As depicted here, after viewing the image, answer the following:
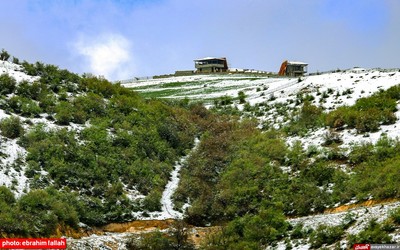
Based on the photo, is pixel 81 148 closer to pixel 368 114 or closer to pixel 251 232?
pixel 251 232

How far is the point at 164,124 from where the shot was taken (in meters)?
44.1

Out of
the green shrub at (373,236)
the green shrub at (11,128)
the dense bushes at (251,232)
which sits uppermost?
the green shrub at (11,128)

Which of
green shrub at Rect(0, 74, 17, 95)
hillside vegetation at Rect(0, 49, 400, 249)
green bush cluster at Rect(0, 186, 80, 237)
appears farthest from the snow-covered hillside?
green shrub at Rect(0, 74, 17, 95)

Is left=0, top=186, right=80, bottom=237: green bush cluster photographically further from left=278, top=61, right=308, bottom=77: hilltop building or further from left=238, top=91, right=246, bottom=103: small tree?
left=278, top=61, right=308, bottom=77: hilltop building

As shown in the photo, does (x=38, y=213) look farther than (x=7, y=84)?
No

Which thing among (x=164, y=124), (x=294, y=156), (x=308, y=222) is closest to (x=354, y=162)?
(x=294, y=156)

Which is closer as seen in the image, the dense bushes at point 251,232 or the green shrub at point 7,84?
the dense bushes at point 251,232

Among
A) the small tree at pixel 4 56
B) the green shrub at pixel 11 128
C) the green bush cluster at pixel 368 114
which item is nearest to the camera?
the green shrub at pixel 11 128

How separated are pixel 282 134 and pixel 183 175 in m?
9.04

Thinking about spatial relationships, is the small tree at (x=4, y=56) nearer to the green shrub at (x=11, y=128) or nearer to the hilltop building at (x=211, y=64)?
the green shrub at (x=11, y=128)

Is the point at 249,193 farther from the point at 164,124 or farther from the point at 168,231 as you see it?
the point at 164,124

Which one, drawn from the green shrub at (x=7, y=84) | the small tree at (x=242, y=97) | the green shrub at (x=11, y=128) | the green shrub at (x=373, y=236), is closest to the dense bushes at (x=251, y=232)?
the green shrub at (x=373, y=236)

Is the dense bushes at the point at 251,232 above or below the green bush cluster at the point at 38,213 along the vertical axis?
below

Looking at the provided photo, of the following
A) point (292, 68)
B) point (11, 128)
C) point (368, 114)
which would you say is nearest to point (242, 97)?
point (368, 114)
